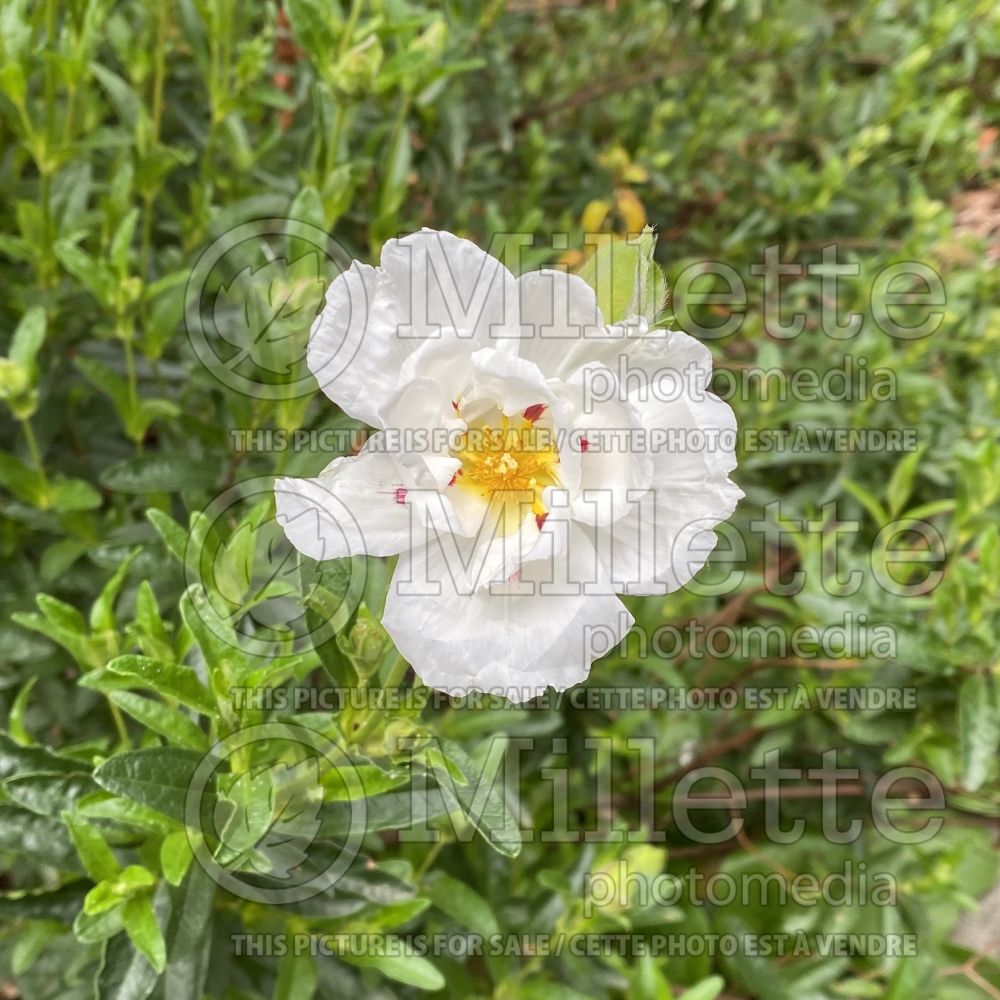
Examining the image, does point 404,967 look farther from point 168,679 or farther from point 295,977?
point 168,679

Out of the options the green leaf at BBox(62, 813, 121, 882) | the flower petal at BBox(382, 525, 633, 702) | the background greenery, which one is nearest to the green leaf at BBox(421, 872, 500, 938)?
the background greenery

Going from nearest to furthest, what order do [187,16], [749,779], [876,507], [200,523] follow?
1. [200,523]
2. [187,16]
3. [876,507]
4. [749,779]

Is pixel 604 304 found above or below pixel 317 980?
above

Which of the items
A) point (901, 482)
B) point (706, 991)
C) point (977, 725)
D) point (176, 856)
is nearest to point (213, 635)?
point (176, 856)

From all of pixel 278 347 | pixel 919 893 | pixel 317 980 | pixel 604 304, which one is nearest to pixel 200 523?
pixel 278 347

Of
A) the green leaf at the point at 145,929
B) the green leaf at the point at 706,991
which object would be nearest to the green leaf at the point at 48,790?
the green leaf at the point at 145,929

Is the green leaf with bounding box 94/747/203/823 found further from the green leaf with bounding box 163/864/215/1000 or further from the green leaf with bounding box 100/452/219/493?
the green leaf with bounding box 100/452/219/493

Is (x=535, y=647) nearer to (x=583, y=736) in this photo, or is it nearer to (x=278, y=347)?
(x=278, y=347)

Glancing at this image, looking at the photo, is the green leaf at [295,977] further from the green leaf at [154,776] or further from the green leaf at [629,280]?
the green leaf at [629,280]
